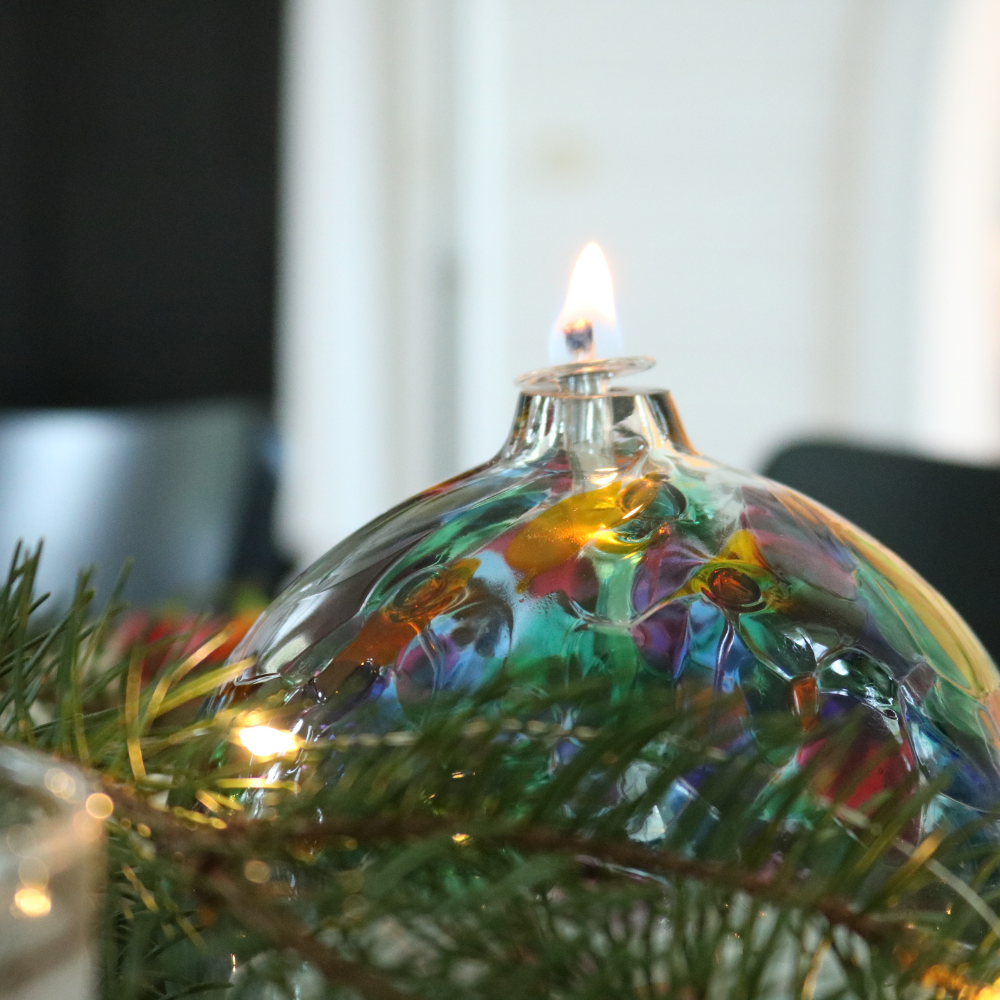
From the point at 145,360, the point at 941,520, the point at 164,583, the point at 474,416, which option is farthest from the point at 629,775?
the point at 474,416

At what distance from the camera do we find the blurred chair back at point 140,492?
3.59 feet

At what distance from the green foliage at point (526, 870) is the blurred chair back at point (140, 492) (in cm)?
98

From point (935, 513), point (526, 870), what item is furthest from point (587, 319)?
point (935, 513)

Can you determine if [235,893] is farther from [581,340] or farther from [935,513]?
[935,513]

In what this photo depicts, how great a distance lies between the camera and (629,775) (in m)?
0.14

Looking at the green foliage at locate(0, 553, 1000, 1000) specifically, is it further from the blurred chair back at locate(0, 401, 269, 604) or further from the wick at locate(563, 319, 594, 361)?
the blurred chair back at locate(0, 401, 269, 604)

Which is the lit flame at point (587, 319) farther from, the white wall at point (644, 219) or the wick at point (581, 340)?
the white wall at point (644, 219)

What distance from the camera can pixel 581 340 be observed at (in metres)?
0.19

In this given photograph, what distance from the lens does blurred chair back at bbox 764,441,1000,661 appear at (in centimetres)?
57

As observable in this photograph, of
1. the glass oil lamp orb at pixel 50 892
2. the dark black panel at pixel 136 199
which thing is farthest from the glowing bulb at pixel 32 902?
the dark black panel at pixel 136 199

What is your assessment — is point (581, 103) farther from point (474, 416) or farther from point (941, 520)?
point (941, 520)

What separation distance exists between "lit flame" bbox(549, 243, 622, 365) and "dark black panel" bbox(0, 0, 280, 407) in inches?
67.3

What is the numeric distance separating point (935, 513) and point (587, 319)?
463mm

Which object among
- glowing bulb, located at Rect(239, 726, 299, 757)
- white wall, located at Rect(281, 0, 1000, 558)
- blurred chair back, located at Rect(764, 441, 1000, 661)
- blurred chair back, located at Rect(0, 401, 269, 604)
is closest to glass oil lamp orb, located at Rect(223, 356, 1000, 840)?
glowing bulb, located at Rect(239, 726, 299, 757)
